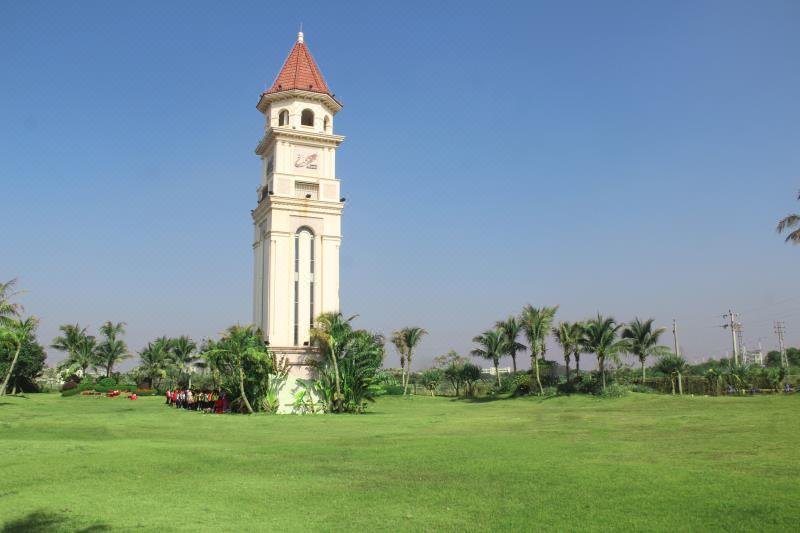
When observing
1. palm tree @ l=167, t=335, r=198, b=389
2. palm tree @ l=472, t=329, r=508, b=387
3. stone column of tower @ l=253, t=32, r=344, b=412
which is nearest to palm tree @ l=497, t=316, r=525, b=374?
palm tree @ l=472, t=329, r=508, b=387

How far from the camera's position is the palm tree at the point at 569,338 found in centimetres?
5234

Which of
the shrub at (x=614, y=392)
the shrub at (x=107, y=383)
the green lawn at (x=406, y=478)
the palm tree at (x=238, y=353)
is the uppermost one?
the palm tree at (x=238, y=353)

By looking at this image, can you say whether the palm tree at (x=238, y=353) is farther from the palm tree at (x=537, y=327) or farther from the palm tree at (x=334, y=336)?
the palm tree at (x=537, y=327)

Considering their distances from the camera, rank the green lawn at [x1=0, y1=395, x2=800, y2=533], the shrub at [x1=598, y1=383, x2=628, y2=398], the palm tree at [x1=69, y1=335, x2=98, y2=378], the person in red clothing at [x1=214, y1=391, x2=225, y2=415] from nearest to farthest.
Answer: the green lawn at [x1=0, y1=395, x2=800, y2=533] → the person in red clothing at [x1=214, y1=391, x2=225, y2=415] → the shrub at [x1=598, y1=383, x2=628, y2=398] → the palm tree at [x1=69, y1=335, x2=98, y2=378]

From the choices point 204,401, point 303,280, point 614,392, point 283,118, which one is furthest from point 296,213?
point 614,392

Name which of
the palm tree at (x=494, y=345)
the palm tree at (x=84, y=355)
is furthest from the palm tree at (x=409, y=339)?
the palm tree at (x=84, y=355)

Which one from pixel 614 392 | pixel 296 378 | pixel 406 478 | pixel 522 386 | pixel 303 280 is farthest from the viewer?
pixel 522 386

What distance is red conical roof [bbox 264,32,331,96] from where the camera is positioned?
52844mm

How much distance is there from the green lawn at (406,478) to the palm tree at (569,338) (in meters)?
25.4

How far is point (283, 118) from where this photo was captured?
175ft

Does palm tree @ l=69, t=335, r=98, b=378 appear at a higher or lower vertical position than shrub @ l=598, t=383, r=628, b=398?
higher

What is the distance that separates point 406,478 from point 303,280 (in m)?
35.1

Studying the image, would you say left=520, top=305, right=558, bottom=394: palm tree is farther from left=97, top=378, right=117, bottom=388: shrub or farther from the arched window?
left=97, top=378, right=117, bottom=388: shrub

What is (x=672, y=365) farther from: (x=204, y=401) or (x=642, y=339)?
(x=204, y=401)
